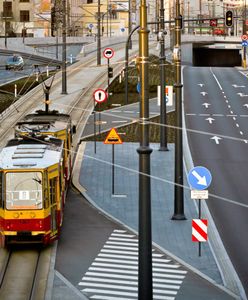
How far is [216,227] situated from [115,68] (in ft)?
181

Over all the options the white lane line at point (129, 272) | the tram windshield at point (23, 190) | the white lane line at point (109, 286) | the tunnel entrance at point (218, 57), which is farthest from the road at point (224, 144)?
the tunnel entrance at point (218, 57)

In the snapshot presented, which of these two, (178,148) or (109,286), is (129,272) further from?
(178,148)

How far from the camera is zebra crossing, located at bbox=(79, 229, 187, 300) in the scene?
904 inches

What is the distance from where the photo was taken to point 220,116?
59.0 meters

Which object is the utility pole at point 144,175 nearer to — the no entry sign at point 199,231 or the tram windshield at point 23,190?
the no entry sign at point 199,231

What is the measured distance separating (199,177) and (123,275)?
373cm

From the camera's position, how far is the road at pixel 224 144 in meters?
30.1

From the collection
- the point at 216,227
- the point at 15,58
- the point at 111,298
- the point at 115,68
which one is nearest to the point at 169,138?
the point at 216,227

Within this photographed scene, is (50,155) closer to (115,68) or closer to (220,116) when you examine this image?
(220,116)

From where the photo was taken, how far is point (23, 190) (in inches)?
1032

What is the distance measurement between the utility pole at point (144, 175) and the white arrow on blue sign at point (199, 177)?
24.0ft

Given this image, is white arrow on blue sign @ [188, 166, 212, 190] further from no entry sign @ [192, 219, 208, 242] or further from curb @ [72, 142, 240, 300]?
curb @ [72, 142, 240, 300]

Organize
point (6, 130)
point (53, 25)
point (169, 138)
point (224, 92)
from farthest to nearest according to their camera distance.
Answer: point (53, 25)
point (224, 92)
point (6, 130)
point (169, 138)

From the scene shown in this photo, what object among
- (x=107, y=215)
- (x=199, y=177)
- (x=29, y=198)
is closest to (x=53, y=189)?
(x=29, y=198)
